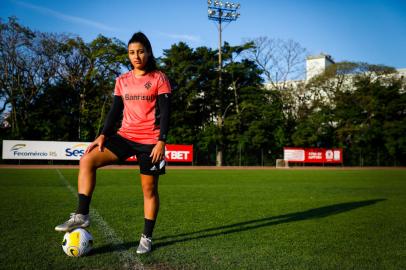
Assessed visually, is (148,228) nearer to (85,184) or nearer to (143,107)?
(85,184)

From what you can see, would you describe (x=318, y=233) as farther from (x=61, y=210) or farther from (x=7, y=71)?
(x=7, y=71)

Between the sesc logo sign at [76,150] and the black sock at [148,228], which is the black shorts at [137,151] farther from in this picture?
the sesc logo sign at [76,150]

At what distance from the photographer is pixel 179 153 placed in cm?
2939

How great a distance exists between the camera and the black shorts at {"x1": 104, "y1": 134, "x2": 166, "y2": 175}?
3787 mm

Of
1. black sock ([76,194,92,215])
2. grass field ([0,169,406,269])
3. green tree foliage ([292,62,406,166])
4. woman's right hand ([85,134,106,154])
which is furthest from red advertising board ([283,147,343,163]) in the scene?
black sock ([76,194,92,215])

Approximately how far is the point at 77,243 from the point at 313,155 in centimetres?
3249

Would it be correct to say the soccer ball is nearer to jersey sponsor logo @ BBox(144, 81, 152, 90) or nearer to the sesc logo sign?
jersey sponsor logo @ BBox(144, 81, 152, 90)

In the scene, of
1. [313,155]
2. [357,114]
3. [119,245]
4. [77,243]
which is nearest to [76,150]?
[313,155]

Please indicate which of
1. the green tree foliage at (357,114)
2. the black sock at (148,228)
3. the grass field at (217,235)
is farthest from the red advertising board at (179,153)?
the black sock at (148,228)

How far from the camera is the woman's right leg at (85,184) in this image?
11.9 ft

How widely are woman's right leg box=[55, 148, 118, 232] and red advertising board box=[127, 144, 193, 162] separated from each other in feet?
81.3

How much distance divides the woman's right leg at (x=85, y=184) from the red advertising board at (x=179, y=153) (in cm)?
2478

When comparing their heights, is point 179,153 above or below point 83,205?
above

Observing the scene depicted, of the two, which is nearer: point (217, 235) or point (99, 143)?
point (99, 143)
